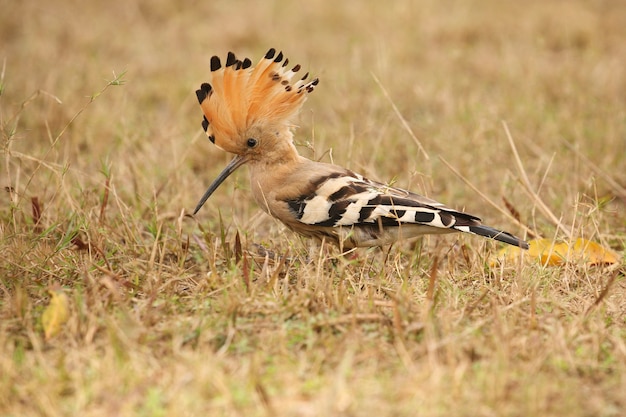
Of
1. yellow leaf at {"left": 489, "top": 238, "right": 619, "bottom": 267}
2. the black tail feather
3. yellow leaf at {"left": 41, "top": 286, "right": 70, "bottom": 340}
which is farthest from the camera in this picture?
yellow leaf at {"left": 489, "top": 238, "right": 619, "bottom": 267}

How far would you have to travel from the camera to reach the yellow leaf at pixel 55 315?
7.93 feet

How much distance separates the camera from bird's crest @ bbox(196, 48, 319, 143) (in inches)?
123

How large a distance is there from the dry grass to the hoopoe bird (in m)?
0.13

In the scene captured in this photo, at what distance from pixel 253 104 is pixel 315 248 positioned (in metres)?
0.61

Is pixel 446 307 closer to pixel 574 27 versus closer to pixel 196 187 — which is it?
pixel 196 187

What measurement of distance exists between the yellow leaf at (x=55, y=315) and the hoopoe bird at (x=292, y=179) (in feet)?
3.10

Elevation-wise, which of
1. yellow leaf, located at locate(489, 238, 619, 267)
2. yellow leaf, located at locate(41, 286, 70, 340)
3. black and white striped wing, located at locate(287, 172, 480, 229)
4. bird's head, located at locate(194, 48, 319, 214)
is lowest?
yellow leaf, located at locate(489, 238, 619, 267)

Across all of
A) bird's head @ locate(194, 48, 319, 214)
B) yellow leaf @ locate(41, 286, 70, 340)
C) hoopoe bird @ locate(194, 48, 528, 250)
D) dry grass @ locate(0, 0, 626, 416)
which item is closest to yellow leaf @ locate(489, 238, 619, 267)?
dry grass @ locate(0, 0, 626, 416)

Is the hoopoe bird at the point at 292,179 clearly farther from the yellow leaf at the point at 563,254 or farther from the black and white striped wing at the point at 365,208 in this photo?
the yellow leaf at the point at 563,254

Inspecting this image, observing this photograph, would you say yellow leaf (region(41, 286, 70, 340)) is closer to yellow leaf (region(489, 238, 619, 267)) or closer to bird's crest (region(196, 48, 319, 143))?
bird's crest (region(196, 48, 319, 143))

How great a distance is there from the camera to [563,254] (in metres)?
3.15

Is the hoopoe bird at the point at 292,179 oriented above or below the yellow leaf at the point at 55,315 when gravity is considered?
above

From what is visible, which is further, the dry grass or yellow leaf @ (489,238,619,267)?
yellow leaf @ (489,238,619,267)

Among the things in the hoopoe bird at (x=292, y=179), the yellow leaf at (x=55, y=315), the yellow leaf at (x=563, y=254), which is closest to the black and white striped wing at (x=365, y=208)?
the hoopoe bird at (x=292, y=179)
